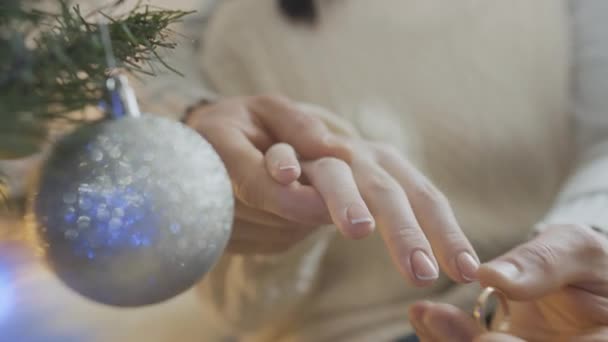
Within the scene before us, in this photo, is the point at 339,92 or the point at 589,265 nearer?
the point at 589,265

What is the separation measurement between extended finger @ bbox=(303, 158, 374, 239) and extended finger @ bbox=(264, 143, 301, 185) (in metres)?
0.02

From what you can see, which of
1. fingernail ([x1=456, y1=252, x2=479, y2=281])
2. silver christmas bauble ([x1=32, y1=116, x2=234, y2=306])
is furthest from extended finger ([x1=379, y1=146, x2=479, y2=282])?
silver christmas bauble ([x1=32, y1=116, x2=234, y2=306])

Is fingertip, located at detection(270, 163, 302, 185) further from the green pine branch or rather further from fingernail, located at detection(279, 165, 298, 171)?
the green pine branch

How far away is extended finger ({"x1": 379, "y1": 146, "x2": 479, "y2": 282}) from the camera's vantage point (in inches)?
13.6

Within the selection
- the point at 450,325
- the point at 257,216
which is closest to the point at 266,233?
the point at 257,216

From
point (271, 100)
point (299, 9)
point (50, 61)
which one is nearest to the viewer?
point (50, 61)

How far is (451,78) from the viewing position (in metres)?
0.71

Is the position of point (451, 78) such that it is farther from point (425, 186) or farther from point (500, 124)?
point (425, 186)

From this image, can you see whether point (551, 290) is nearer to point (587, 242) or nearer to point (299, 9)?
point (587, 242)

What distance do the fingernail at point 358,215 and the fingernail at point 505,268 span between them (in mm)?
88

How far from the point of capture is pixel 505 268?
1.23 feet

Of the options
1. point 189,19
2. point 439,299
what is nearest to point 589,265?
point 439,299

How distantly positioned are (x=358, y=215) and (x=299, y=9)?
16.8 inches

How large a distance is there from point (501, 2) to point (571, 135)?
17 cm
